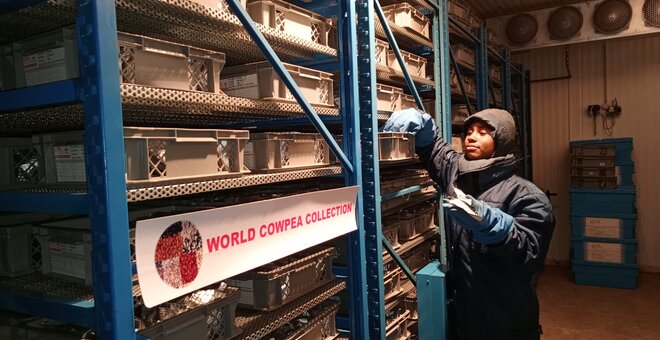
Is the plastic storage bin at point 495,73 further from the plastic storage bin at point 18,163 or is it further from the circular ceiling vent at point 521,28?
the plastic storage bin at point 18,163

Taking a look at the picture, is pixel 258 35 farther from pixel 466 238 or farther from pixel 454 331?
pixel 454 331

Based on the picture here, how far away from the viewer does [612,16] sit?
5281mm

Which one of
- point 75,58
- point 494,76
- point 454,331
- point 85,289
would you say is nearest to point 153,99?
point 75,58

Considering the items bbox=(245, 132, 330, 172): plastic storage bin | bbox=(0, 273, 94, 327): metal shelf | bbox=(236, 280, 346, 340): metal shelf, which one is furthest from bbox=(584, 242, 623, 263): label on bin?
bbox=(0, 273, 94, 327): metal shelf

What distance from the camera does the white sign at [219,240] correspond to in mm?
1185

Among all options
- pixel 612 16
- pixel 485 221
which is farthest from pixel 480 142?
pixel 612 16

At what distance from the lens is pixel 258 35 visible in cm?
163

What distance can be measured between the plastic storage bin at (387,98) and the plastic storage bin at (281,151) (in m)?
0.80

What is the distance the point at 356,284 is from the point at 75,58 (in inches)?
65.6

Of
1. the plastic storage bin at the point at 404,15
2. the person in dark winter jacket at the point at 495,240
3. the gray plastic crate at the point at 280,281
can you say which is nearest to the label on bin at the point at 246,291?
the gray plastic crate at the point at 280,281

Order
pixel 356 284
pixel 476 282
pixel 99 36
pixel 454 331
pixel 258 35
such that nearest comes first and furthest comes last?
pixel 99 36 → pixel 258 35 → pixel 356 284 → pixel 476 282 → pixel 454 331

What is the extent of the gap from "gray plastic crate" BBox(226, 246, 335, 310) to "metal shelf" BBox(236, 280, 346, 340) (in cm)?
3

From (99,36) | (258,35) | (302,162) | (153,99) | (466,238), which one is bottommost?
(466,238)

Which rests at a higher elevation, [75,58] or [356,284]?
[75,58]
